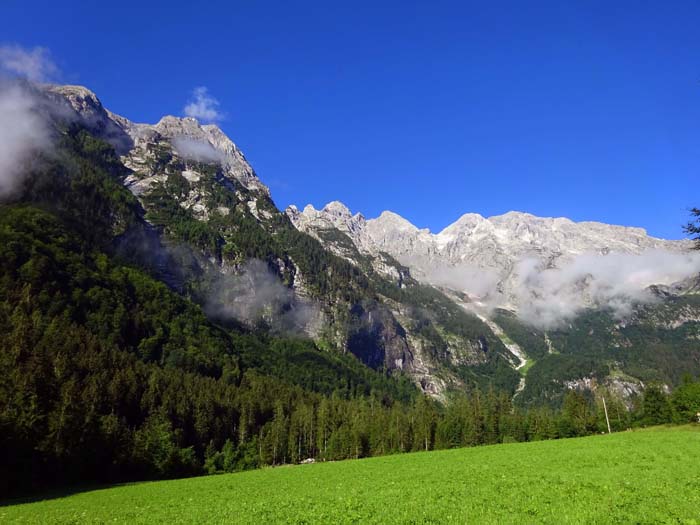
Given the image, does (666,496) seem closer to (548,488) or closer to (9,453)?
(548,488)

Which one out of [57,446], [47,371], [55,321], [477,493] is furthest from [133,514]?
[55,321]

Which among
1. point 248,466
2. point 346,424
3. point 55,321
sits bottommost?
point 248,466

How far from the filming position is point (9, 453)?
54375 mm

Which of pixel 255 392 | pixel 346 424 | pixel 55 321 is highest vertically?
pixel 55 321

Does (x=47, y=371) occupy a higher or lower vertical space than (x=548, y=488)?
higher

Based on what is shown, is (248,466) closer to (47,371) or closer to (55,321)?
(47,371)

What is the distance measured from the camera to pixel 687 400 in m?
124

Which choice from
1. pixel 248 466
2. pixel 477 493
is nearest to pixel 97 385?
pixel 248 466

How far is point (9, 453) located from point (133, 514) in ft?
122

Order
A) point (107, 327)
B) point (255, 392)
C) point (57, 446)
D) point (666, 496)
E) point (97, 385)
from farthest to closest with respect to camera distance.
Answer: point (107, 327)
point (255, 392)
point (97, 385)
point (57, 446)
point (666, 496)

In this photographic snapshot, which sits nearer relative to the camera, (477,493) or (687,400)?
(477,493)

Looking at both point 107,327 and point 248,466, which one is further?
point 107,327

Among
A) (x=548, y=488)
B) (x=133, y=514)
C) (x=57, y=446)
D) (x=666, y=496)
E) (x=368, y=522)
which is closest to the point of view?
(x=368, y=522)

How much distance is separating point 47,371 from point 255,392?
340 feet
